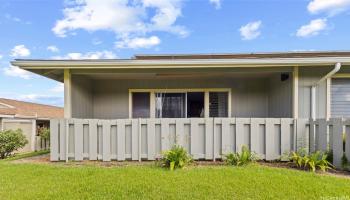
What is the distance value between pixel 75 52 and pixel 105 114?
8.12m

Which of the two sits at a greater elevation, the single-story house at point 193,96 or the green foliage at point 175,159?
the single-story house at point 193,96

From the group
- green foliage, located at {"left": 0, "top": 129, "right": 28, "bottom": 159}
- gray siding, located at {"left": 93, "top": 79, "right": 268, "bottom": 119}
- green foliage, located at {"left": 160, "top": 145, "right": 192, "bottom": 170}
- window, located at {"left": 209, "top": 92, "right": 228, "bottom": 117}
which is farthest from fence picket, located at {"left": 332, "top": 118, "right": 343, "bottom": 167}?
green foliage, located at {"left": 0, "top": 129, "right": 28, "bottom": 159}

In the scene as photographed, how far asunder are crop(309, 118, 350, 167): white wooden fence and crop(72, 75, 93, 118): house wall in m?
6.30

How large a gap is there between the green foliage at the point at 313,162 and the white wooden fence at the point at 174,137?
0.55 meters

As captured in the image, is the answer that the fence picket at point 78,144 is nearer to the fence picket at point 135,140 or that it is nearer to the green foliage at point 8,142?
the fence picket at point 135,140

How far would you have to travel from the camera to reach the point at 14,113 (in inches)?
601

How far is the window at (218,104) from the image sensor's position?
9.65 meters

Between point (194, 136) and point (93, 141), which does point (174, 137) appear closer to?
point (194, 136)

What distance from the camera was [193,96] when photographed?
31.8 ft

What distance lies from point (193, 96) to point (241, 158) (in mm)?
4509

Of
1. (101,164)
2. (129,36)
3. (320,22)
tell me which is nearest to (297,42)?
(320,22)

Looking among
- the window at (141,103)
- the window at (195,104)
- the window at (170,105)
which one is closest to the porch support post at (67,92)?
the window at (141,103)

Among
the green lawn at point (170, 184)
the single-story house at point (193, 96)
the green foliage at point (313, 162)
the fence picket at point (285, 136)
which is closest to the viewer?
the green lawn at point (170, 184)

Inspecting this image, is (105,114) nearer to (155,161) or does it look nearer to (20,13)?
(155,161)
